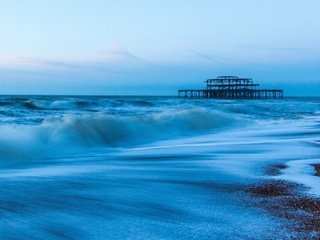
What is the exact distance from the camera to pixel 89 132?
14531 millimetres

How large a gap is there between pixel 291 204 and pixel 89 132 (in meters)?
9.86

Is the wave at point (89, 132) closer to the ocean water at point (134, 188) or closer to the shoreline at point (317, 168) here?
the ocean water at point (134, 188)

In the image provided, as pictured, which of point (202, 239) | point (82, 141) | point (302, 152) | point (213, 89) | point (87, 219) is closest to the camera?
point (202, 239)

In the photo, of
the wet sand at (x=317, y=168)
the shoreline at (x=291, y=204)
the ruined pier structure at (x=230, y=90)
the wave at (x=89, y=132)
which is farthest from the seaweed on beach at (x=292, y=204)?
the ruined pier structure at (x=230, y=90)

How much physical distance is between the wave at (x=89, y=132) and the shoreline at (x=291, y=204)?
17.7ft

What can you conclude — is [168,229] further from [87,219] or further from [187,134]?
[187,134]

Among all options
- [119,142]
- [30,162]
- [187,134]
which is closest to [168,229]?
[30,162]

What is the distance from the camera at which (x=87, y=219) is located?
4711 millimetres

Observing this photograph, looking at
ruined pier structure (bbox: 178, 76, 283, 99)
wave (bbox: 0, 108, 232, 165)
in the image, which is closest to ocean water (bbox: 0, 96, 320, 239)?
wave (bbox: 0, 108, 232, 165)

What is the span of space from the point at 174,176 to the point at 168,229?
9.84ft

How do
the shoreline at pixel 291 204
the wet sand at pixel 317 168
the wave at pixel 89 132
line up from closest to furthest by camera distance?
the shoreline at pixel 291 204 < the wet sand at pixel 317 168 < the wave at pixel 89 132

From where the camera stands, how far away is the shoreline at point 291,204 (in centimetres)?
431

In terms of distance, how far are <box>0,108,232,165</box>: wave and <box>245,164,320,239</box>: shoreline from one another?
541 centimetres

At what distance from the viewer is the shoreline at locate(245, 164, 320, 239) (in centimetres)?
431
